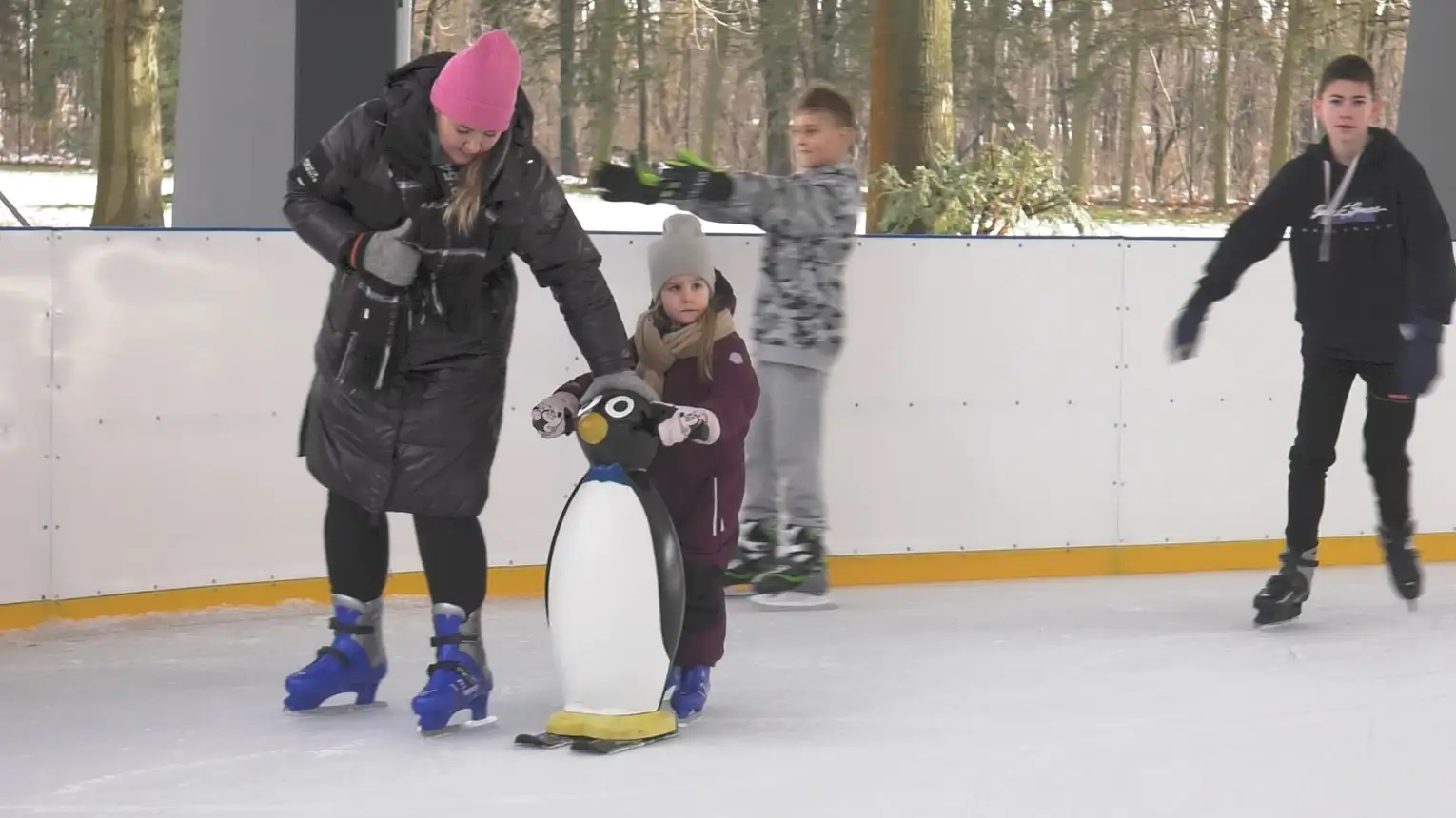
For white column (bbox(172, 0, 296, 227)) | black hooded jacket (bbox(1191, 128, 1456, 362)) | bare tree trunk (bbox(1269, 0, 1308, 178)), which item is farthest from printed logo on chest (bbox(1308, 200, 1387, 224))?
bare tree trunk (bbox(1269, 0, 1308, 178))

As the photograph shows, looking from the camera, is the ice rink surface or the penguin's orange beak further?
the penguin's orange beak

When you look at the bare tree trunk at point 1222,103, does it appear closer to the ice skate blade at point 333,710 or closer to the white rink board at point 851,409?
the white rink board at point 851,409

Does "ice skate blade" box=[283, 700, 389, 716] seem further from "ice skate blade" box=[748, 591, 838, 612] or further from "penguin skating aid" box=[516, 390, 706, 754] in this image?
"ice skate blade" box=[748, 591, 838, 612]

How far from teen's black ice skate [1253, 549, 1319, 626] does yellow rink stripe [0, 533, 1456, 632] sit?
0.97m

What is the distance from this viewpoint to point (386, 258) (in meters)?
3.12

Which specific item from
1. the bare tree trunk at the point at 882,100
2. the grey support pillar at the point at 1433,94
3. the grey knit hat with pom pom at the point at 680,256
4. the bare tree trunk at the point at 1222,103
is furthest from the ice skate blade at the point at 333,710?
the bare tree trunk at the point at 1222,103

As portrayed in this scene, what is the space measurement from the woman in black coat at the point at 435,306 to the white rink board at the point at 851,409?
133 centimetres

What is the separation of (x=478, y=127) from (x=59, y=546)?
1983mm

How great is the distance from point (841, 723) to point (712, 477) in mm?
557

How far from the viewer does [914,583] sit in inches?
217

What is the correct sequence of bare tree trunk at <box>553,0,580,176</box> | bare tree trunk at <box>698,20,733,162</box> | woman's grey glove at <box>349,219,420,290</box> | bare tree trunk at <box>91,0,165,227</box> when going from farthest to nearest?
bare tree trunk at <box>698,20,733,162</box> → bare tree trunk at <box>553,0,580,176</box> → bare tree trunk at <box>91,0,165,227</box> → woman's grey glove at <box>349,219,420,290</box>

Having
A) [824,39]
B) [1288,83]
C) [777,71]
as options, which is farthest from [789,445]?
[1288,83]

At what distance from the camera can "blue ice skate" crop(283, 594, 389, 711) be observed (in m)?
3.46

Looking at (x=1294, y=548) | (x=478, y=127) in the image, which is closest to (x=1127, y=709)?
(x=1294, y=548)
